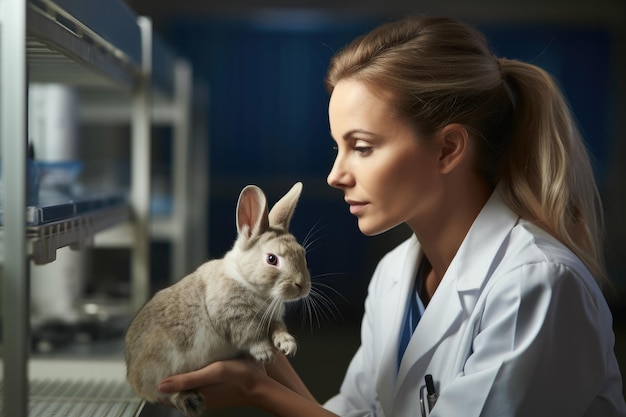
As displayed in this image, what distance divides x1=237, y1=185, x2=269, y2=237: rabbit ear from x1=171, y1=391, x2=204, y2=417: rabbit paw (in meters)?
0.23

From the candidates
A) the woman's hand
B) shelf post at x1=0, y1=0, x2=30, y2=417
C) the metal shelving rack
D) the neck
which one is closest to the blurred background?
the metal shelving rack

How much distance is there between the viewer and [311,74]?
384cm

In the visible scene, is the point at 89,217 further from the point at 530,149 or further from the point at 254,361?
A: the point at 530,149

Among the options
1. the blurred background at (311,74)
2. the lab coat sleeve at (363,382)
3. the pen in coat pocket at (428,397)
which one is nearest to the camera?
the pen in coat pocket at (428,397)

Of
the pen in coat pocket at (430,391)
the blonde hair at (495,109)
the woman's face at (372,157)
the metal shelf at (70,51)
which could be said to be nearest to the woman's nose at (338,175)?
the woman's face at (372,157)

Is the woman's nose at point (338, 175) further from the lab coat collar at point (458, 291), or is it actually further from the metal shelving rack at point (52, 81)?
the metal shelving rack at point (52, 81)

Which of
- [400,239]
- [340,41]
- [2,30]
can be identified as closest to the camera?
[2,30]

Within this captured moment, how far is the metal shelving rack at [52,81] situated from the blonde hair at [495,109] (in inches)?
17.0

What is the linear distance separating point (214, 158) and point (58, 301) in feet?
7.08

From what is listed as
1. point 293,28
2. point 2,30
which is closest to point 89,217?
point 2,30

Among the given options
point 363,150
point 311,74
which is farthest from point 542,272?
point 311,74

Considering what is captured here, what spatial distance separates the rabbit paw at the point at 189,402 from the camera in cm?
88

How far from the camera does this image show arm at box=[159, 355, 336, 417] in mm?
871

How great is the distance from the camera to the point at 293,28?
156 inches
